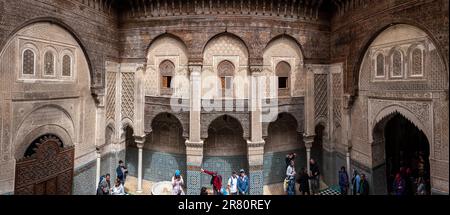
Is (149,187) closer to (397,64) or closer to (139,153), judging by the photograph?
(139,153)

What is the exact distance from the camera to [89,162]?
7.50 m

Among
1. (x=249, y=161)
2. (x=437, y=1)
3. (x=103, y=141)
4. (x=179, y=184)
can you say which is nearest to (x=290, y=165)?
(x=249, y=161)

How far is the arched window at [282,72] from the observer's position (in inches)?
328

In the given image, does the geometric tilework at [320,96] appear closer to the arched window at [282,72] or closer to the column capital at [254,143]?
the arched window at [282,72]

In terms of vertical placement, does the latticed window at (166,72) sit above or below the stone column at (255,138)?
above

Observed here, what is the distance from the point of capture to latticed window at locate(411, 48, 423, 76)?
18.4ft

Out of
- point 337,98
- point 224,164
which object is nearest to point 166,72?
point 224,164

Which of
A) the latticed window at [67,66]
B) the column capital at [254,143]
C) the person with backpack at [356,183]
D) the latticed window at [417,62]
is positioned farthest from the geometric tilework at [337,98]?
the latticed window at [67,66]

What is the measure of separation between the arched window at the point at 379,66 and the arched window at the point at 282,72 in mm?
2514

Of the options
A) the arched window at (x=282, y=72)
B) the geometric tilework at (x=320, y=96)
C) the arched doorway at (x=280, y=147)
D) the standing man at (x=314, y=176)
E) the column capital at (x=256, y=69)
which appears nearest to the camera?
the column capital at (x=256, y=69)

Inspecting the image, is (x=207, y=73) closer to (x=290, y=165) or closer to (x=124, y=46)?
(x=124, y=46)

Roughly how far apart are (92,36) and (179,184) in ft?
15.9

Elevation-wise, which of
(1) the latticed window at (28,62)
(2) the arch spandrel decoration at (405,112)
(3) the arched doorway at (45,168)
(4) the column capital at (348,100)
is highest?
(1) the latticed window at (28,62)

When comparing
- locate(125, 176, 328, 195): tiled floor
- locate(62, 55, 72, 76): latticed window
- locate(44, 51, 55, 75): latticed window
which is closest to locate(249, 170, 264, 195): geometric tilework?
locate(125, 176, 328, 195): tiled floor
